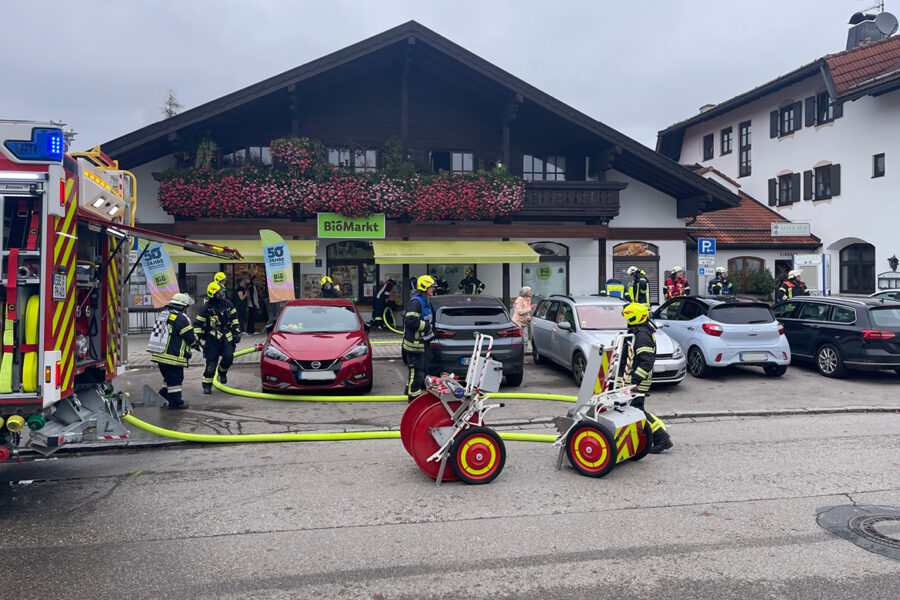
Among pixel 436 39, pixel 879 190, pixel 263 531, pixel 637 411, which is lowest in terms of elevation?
pixel 263 531

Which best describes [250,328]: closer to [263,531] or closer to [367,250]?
[367,250]

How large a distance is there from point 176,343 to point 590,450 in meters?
5.85

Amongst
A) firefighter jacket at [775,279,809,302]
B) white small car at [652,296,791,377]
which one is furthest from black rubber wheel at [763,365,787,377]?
firefighter jacket at [775,279,809,302]

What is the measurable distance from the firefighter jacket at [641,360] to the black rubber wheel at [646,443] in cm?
47

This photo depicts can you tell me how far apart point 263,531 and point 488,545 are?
5.46 ft

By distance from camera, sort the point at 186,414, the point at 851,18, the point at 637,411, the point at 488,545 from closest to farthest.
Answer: the point at 488,545, the point at 637,411, the point at 186,414, the point at 851,18

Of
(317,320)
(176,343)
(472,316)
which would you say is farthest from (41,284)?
(472,316)

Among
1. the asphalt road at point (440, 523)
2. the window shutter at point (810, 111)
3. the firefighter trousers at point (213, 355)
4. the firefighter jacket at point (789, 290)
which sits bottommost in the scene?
the asphalt road at point (440, 523)

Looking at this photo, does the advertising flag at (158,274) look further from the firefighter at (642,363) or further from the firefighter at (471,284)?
the firefighter at (642,363)

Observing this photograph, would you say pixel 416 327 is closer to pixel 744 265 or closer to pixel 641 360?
pixel 641 360

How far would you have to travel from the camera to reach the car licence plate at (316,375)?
9.73 meters

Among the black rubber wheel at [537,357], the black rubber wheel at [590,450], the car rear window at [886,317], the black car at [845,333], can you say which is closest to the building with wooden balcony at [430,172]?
the black rubber wheel at [537,357]

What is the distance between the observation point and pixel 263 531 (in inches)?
187

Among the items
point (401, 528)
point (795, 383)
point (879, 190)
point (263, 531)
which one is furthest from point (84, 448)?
point (879, 190)
